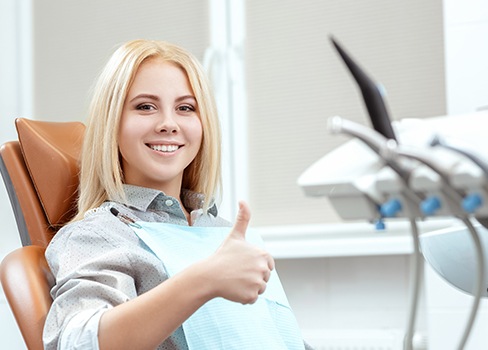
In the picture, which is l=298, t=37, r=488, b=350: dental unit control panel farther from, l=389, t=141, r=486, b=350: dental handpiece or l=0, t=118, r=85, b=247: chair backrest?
l=0, t=118, r=85, b=247: chair backrest

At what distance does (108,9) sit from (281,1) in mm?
726

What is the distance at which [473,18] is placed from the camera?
7.18 feet

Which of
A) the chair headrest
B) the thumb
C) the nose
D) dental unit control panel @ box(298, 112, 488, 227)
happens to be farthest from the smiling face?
dental unit control panel @ box(298, 112, 488, 227)

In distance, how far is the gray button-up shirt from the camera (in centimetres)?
119

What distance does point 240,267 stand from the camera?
101 centimetres

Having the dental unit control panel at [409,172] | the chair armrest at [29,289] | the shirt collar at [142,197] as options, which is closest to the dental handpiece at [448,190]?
the dental unit control panel at [409,172]

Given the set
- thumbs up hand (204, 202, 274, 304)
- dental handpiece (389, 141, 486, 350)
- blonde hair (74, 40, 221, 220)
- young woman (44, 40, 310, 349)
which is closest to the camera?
dental handpiece (389, 141, 486, 350)

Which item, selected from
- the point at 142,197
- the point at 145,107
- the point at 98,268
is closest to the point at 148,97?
the point at 145,107

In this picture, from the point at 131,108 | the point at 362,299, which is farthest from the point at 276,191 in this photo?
the point at 131,108

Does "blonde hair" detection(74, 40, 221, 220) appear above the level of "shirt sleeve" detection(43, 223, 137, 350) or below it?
above

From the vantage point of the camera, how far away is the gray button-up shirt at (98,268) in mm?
1189

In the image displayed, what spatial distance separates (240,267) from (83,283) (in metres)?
0.33

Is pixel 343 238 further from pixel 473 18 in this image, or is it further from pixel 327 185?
pixel 327 185

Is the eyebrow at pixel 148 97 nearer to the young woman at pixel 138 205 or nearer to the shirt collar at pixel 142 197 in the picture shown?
the young woman at pixel 138 205
